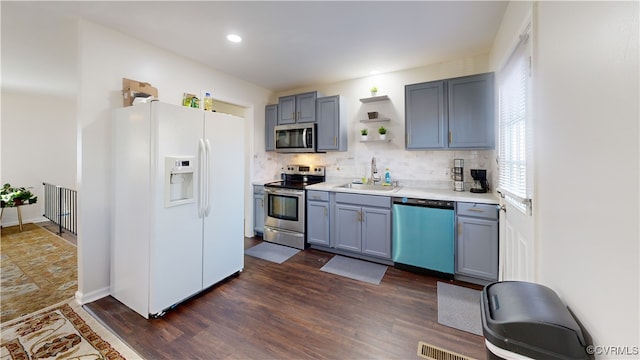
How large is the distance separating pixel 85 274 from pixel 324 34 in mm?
3243

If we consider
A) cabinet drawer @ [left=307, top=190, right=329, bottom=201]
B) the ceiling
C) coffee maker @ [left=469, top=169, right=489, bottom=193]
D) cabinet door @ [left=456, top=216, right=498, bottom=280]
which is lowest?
cabinet door @ [left=456, top=216, right=498, bottom=280]

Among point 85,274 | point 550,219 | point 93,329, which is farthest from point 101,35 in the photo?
point 550,219

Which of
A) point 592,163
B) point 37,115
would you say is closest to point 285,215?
point 592,163

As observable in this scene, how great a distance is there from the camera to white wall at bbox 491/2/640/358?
0.69 metres

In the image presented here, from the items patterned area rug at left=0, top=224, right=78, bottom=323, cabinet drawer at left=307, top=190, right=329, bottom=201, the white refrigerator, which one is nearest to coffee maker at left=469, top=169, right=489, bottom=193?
cabinet drawer at left=307, top=190, right=329, bottom=201

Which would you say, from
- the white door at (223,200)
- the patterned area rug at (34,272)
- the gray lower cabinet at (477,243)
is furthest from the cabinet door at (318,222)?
the patterned area rug at (34,272)

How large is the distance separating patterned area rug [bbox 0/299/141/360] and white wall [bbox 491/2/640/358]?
243cm

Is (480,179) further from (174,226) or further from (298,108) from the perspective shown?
(174,226)

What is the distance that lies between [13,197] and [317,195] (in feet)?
17.4

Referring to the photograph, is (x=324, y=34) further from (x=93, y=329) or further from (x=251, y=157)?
(x=93, y=329)

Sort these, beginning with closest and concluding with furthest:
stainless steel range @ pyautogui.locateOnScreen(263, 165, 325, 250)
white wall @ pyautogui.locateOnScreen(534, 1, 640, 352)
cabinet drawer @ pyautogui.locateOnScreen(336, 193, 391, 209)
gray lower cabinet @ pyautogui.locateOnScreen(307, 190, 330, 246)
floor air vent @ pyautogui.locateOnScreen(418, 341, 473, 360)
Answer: white wall @ pyautogui.locateOnScreen(534, 1, 640, 352)
floor air vent @ pyautogui.locateOnScreen(418, 341, 473, 360)
cabinet drawer @ pyautogui.locateOnScreen(336, 193, 391, 209)
gray lower cabinet @ pyautogui.locateOnScreen(307, 190, 330, 246)
stainless steel range @ pyautogui.locateOnScreen(263, 165, 325, 250)

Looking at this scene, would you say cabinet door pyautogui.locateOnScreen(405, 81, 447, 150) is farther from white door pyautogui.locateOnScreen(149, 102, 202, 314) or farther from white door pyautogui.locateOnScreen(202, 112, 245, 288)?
white door pyautogui.locateOnScreen(149, 102, 202, 314)

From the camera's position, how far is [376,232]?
10.0 feet

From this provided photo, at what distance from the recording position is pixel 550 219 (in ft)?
4.05
